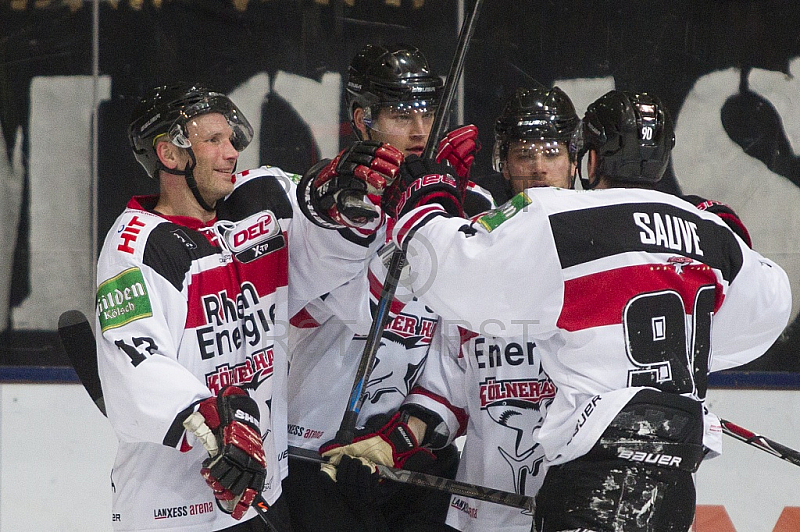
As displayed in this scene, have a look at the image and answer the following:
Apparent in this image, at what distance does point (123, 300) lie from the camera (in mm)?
1816

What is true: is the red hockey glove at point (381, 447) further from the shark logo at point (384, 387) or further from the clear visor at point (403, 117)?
the clear visor at point (403, 117)

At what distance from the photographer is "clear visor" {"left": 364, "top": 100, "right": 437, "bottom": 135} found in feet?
7.10

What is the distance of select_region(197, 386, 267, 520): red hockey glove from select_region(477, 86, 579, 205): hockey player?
2.81 ft

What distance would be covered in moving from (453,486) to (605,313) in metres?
0.61

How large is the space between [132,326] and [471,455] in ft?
2.59

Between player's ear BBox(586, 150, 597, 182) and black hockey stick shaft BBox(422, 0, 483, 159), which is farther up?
black hockey stick shaft BBox(422, 0, 483, 159)

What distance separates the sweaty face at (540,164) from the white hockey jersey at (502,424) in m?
0.39

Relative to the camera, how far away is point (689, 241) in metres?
1.67

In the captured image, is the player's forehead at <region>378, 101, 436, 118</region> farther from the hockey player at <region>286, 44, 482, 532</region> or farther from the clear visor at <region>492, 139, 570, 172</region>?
the clear visor at <region>492, 139, 570, 172</region>

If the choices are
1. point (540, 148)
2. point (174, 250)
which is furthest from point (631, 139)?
point (174, 250)

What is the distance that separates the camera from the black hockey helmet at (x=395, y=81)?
2.16 m

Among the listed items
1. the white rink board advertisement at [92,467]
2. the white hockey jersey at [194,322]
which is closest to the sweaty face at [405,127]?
the white hockey jersey at [194,322]

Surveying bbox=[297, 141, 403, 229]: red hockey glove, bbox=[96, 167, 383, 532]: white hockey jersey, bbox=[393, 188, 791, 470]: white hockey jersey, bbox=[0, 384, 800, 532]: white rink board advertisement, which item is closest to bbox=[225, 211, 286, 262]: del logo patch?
bbox=[96, 167, 383, 532]: white hockey jersey

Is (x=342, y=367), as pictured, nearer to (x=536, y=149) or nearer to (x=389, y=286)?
(x=389, y=286)
